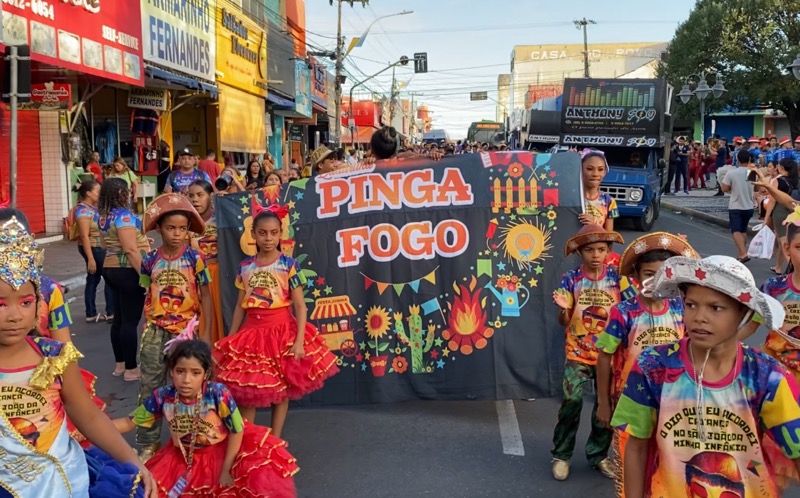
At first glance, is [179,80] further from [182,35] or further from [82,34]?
[82,34]

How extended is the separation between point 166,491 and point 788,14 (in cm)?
4262

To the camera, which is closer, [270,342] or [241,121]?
[270,342]

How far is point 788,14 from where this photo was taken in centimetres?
3875

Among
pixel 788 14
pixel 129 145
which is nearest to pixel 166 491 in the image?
pixel 129 145

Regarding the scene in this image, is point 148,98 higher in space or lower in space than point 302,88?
lower

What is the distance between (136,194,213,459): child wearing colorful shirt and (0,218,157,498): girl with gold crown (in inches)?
95.1

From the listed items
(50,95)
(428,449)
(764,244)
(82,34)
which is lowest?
(428,449)

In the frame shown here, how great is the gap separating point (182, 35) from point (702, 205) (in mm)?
15567

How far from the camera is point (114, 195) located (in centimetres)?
693

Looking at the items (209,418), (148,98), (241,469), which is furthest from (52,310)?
(148,98)

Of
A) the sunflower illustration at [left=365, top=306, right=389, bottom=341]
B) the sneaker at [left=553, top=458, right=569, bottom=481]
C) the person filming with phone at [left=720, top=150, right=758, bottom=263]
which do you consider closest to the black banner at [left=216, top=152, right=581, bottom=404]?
the sunflower illustration at [left=365, top=306, right=389, bottom=341]

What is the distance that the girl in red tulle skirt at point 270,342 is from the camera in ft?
15.6

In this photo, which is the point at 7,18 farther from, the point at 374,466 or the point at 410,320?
the point at 374,466

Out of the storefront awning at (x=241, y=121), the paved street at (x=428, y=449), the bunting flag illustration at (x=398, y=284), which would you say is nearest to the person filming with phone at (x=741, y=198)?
the paved street at (x=428, y=449)
